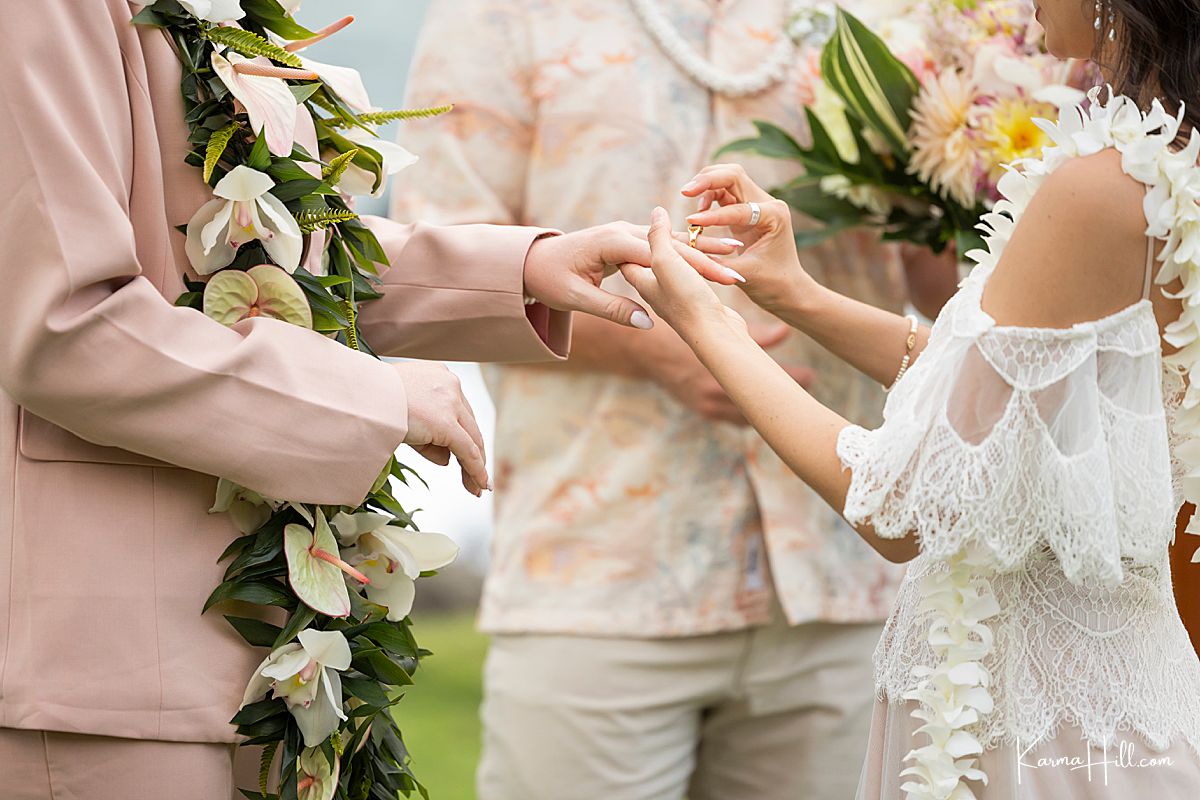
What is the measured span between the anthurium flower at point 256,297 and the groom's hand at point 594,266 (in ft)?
1.27

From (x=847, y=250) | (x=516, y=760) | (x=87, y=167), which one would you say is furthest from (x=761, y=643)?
(x=87, y=167)

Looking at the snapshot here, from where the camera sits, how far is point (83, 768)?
123 cm

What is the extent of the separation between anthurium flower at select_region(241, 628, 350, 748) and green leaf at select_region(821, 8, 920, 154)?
1.31 m

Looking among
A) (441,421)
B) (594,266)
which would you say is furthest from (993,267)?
(441,421)

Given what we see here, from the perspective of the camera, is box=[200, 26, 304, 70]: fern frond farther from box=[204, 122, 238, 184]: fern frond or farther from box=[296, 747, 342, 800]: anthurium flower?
box=[296, 747, 342, 800]: anthurium flower

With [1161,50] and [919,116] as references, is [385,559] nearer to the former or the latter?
[1161,50]

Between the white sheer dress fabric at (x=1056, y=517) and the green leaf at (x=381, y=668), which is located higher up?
the white sheer dress fabric at (x=1056, y=517)

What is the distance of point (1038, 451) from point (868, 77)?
3.44ft

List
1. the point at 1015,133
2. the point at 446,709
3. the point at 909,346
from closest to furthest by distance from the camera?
the point at 909,346
the point at 1015,133
the point at 446,709

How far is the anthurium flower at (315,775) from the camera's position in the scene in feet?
4.43

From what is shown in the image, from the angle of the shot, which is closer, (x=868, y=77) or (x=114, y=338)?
(x=114, y=338)

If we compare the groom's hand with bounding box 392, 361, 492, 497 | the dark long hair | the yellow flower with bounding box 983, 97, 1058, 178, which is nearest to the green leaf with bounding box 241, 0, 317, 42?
the groom's hand with bounding box 392, 361, 492, 497

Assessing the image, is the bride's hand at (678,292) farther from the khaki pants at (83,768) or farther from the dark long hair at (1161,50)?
the khaki pants at (83,768)

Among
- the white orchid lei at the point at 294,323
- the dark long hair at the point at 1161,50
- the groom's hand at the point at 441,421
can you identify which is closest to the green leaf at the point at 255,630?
the white orchid lei at the point at 294,323
